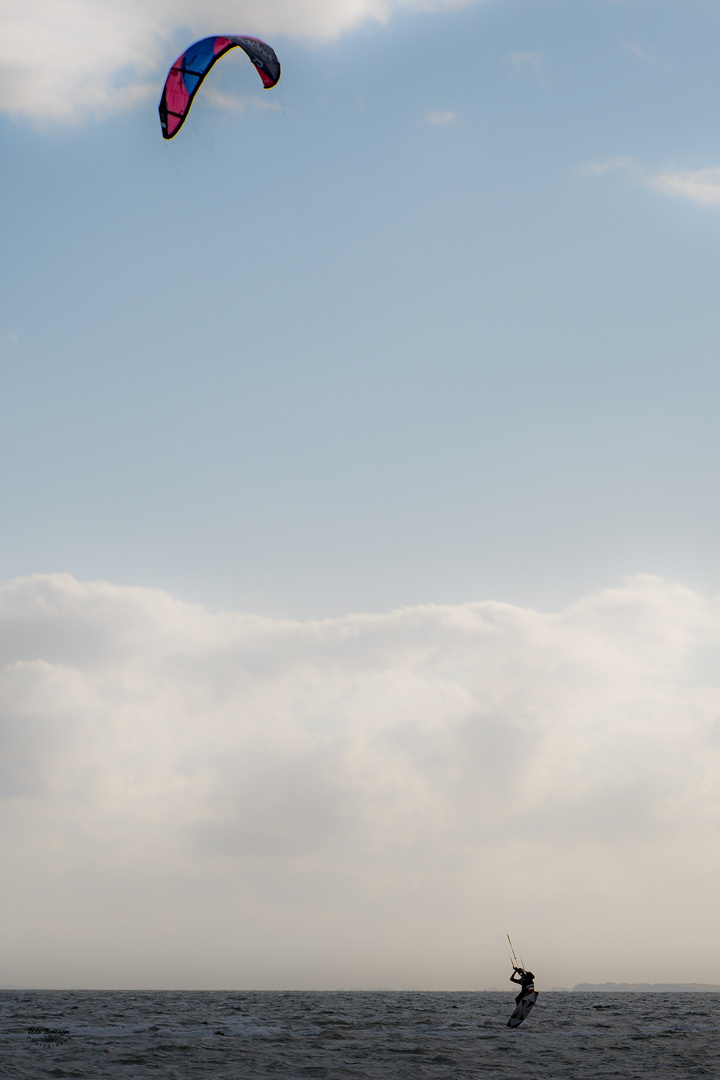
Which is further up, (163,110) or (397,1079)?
(163,110)

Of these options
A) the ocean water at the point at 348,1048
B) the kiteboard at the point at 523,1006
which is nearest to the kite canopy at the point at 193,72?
the ocean water at the point at 348,1048

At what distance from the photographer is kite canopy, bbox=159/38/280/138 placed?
24.0 meters

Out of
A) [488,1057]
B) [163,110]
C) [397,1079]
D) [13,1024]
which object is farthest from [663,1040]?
[163,110]

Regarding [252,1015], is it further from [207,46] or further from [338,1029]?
[207,46]

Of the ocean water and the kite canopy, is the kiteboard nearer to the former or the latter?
the ocean water

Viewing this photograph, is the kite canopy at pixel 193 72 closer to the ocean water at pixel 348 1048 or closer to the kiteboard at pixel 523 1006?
the ocean water at pixel 348 1048

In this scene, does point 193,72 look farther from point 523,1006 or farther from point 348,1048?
point 348,1048

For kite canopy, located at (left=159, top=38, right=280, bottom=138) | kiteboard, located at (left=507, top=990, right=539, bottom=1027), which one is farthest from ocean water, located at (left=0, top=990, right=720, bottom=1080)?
kite canopy, located at (left=159, top=38, right=280, bottom=138)

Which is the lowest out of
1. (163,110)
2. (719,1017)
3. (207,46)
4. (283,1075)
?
(719,1017)

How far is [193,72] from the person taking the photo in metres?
24.2

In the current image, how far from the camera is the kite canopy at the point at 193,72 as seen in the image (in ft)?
78.7

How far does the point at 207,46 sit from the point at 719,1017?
51.0 meters

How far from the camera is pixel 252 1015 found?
1716 inches

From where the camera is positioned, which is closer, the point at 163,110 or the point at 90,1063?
the point at 90,1063
